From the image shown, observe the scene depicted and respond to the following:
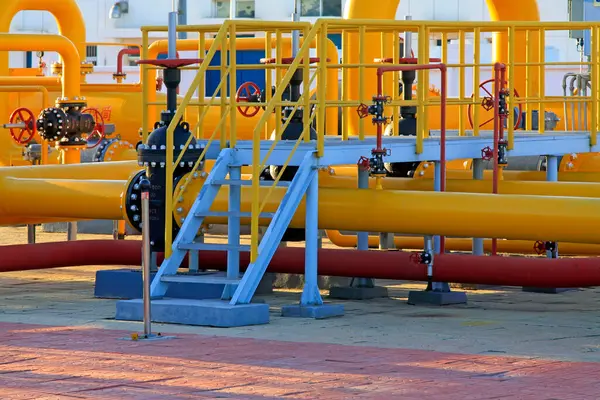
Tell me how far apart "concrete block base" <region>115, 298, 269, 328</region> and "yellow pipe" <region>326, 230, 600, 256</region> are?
5075 millimetres

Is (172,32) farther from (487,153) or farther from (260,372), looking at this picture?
(260,372)

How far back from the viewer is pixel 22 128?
1947cm

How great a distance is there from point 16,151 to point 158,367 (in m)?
12.5

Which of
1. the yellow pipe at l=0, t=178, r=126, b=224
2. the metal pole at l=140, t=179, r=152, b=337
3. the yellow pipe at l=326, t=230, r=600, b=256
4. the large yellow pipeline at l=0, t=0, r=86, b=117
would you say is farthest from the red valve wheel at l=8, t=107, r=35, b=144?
the metal pole at l=140, t=179, r=152, b=337

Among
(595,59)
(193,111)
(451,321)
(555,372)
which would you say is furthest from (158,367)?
(193,111)

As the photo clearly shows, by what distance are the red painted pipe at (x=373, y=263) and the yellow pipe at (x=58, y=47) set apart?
3.51 m

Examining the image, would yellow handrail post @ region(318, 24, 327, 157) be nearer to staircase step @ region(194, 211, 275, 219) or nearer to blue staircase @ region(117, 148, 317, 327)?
blue staircase @ region(117, 148, 317, 327)

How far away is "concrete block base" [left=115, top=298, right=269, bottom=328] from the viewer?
1123 cm

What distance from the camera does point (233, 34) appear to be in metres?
12.1

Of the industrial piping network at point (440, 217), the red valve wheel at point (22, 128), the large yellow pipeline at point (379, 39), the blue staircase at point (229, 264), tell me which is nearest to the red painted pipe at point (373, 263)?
the industrial piping network at point (440, 217)

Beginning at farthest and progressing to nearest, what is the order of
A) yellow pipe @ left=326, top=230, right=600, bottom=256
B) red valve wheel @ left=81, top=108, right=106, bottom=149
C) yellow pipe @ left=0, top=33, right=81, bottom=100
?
red valve wheel @ left=81, top=108, right=106, bottom=149, yellow pipe @ left=0, top=33, right=81, bottom=100, yellow pipe @ left=326, top=230, right=600, bottom=256

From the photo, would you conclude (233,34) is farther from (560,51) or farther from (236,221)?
(560,51)

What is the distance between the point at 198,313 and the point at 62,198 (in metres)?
3.20

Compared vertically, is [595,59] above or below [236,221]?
above
